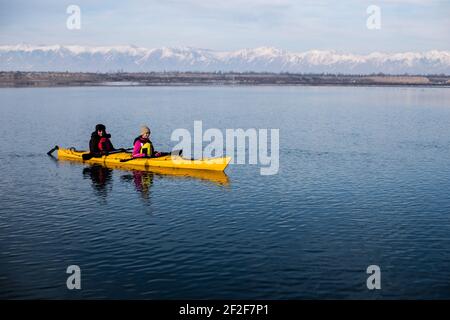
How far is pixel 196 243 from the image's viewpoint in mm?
24047

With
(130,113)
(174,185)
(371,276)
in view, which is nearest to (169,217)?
(174,185)

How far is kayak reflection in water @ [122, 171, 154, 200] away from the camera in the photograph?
33.9m

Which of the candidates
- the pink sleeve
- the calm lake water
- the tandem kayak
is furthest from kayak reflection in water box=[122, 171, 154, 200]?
the pink sleeve

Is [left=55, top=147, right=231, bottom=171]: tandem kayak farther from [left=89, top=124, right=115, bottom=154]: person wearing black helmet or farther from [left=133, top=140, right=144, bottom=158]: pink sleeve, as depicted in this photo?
[left=89, top=124, right=115, bottom=154]: person wearing black helmet

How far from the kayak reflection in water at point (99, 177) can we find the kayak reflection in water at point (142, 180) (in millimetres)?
1537

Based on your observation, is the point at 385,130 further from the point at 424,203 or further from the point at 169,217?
the point at 169,217

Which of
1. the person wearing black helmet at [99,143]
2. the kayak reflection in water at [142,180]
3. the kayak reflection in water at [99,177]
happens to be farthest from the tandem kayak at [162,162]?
the kayak reflection in water at [142,180]

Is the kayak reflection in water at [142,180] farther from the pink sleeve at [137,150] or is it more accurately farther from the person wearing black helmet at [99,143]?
the person wearing black helmet at [99,143]

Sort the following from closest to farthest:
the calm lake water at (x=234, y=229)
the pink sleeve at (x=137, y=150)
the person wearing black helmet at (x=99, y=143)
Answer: the calm lake water at (x=234, y=229) → the pink sleeve at (x=137, y=150) → the person wearing black helmet at (x=99, y=143)

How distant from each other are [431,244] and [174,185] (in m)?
18.0

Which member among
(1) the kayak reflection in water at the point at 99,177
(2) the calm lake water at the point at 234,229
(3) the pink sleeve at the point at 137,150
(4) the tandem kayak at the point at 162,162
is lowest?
(2) the calm lake water at the point at 234,229

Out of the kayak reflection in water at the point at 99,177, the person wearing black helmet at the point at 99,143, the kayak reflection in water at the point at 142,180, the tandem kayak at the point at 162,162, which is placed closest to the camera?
the kayak reflection in water at the point at 142,180

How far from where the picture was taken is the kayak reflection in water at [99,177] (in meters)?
34.5

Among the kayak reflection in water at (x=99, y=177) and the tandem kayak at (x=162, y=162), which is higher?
the tandem kayak at (x=162, y=162)
